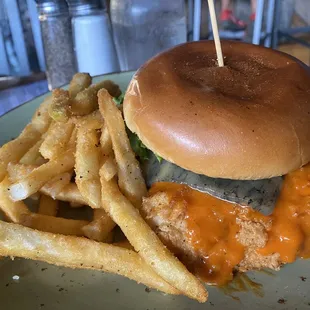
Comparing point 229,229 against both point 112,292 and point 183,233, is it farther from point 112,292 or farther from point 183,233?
point 112,292

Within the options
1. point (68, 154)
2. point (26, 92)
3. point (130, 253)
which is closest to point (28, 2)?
point (26, 92)

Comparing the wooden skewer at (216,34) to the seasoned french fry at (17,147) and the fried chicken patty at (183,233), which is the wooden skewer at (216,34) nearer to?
the fried chicken patty at (183,233)

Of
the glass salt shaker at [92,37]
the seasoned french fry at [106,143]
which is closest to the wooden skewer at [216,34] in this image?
the seasoned french fry at [106,143]

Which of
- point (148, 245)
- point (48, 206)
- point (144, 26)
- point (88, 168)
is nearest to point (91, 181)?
point (88, 168)

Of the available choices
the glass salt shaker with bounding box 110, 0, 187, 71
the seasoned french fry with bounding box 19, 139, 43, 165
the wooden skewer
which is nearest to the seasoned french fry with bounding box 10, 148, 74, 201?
the seasoned french fry with bounding box 19, 139, 43, 165

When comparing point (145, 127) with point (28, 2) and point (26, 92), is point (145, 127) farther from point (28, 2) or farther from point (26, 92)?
point (28, 2)

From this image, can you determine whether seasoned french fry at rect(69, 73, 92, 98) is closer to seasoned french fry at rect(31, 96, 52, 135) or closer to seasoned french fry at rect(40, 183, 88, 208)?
seasoned french fry at rect(31, 96, 52, 135)
